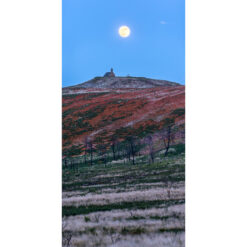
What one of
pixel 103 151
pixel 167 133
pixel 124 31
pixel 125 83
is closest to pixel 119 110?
pixel 125 83

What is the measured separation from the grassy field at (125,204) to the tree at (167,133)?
25 cm

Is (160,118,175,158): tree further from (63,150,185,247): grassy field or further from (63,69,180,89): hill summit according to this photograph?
(63,69,180,89): hill summit

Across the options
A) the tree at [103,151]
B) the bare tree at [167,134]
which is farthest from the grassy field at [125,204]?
the bare tree at [167,134]

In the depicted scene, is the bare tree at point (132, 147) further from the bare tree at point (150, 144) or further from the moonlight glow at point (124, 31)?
the moonlight glow at point (124, 31)

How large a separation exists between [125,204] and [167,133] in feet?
5.04

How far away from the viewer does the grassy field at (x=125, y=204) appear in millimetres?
3724

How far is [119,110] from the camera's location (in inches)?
181

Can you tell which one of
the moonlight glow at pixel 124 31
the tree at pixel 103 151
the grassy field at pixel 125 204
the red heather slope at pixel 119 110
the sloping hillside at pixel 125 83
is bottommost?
the grassy field at pixel 125 204

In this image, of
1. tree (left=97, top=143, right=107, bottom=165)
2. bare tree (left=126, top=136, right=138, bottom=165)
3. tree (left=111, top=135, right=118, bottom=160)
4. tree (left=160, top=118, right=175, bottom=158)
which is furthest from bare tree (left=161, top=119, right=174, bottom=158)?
tree (left=97, top=143, right=107, bottom=165)

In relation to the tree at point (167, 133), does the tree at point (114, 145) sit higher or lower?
lower

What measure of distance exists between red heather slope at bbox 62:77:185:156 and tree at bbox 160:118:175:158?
9cm

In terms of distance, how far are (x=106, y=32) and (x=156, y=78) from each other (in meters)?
1.39
